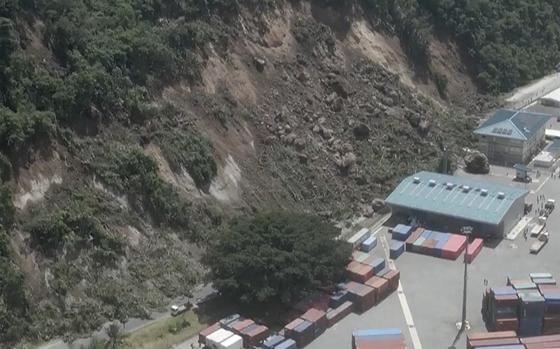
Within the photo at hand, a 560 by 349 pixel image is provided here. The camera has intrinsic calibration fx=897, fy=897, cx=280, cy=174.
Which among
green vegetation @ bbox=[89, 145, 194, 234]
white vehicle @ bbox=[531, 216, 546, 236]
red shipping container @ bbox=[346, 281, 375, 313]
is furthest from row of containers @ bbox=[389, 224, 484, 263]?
green vegetation @ bbox=[89, 145, 194, 234]

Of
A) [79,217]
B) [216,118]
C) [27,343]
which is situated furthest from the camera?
[216,118]

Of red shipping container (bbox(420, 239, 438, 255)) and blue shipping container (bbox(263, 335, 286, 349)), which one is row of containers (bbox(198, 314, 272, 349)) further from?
red shipping container (bbox(420, 239, 438, 255))

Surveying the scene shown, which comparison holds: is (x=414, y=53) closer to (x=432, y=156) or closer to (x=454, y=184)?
(x=432, y=156)

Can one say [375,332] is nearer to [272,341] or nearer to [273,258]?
[272,341]

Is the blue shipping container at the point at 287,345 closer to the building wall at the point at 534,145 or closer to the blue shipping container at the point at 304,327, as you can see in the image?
the blue shipping container at the point at 304,327

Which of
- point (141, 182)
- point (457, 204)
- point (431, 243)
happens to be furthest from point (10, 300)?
point (457, 204)

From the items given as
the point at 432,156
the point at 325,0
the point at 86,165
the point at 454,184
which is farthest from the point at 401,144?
the point at 86,165
